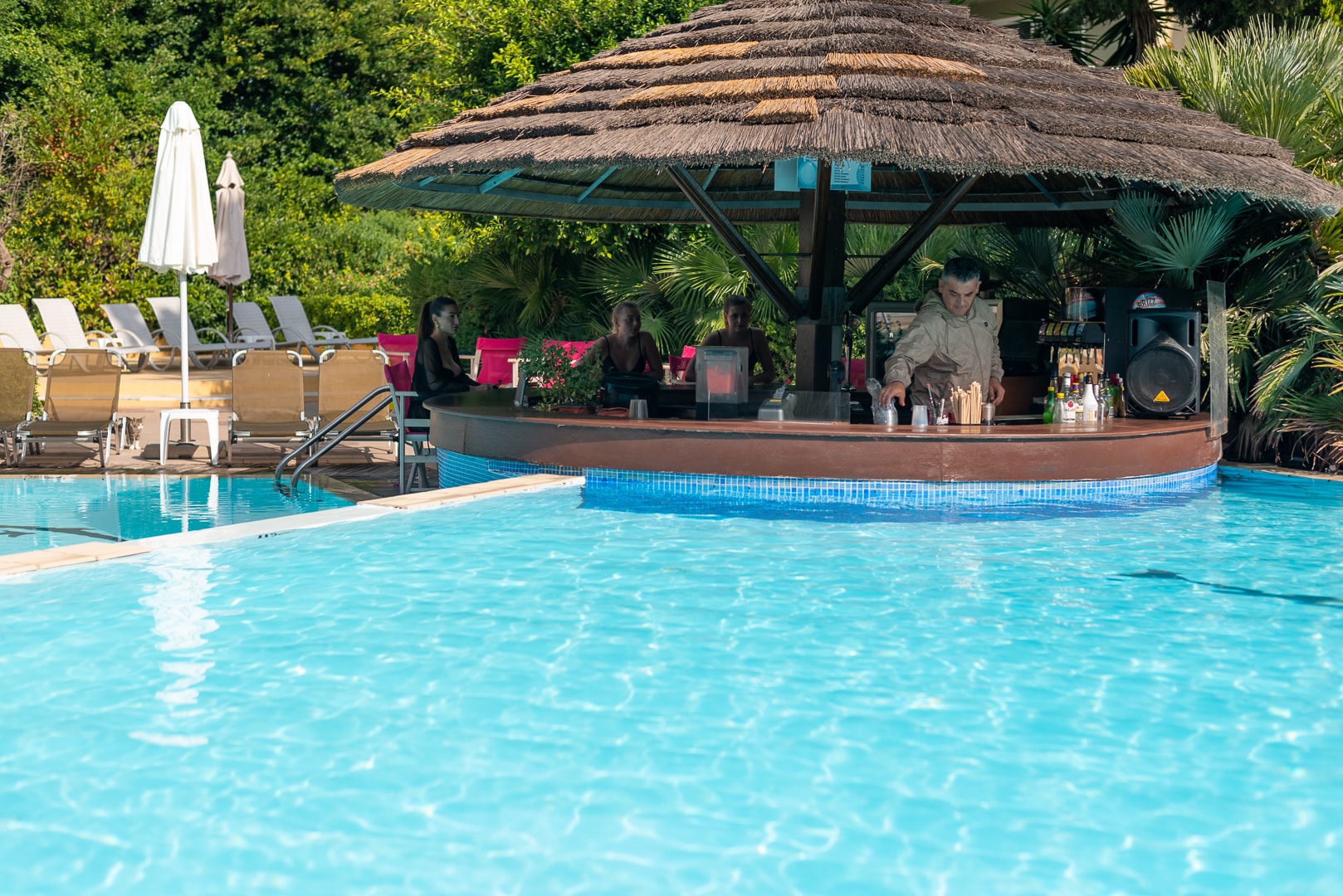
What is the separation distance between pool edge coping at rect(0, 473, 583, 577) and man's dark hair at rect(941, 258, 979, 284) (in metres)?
2.98

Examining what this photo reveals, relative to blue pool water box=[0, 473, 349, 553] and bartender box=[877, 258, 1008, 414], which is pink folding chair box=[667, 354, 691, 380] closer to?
bartender box=[877, 258, 1008, 414]

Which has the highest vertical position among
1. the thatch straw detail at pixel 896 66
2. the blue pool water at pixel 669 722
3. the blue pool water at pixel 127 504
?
the thatch straw detail at pixel 896 66

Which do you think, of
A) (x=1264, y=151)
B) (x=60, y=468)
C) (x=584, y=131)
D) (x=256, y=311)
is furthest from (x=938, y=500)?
(x=256, y=311)

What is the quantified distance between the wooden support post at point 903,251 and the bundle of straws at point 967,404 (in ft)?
4.54

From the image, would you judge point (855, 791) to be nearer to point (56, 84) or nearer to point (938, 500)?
point (938, 500)

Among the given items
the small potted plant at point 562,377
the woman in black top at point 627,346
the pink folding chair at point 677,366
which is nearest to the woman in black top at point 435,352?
the small potted plant at point 562,377

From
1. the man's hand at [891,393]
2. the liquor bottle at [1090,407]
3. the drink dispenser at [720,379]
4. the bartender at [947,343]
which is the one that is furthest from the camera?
the liquor bottle at [1090,407]

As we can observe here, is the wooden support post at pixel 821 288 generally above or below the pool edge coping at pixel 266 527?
above

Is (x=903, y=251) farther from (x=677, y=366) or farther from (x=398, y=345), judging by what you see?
(x=398, y=345)

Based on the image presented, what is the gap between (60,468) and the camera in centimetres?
1032

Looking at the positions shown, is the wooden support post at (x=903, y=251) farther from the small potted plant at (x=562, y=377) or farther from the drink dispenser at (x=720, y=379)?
the small potted plant at (x=562, y=377)

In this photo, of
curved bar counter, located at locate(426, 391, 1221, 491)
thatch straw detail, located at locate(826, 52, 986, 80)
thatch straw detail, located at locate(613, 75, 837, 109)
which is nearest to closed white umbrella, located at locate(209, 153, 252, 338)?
thatch straw detail, located at locate(613, 75, 837, 109)

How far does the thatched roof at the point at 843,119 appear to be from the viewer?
8.65 metres

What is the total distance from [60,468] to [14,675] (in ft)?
20.3
